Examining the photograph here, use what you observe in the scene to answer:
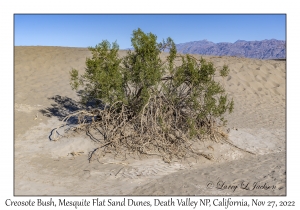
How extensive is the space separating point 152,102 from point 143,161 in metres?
1.33

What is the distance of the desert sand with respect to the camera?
552cm

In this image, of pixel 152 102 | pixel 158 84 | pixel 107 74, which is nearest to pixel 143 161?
pixel 152 102

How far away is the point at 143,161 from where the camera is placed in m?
6.75

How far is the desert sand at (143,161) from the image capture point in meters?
5.52

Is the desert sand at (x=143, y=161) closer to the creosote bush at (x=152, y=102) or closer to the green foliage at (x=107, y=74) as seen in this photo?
the creosote bush at (x=152, y=102)

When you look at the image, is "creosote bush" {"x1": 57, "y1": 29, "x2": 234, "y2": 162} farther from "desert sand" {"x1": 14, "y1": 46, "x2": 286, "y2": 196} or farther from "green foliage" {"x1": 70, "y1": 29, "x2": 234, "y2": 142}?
"desert sand" {"x1": 14, "y1": 46, "x2": 286, "y2": 196}

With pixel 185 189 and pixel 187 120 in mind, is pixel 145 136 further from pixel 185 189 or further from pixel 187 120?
pixel 185 189

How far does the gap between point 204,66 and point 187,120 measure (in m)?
1.20

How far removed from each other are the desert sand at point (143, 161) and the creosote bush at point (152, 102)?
360mm

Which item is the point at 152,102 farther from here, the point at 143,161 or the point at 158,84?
the point at 143,161

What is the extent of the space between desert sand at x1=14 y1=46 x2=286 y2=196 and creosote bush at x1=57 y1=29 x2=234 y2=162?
36 cm

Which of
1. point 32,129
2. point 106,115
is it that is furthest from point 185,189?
point 32,129

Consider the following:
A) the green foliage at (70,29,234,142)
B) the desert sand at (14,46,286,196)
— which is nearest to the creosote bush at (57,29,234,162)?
the green foliage at (70,29,234,142)

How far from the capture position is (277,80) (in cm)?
1333
